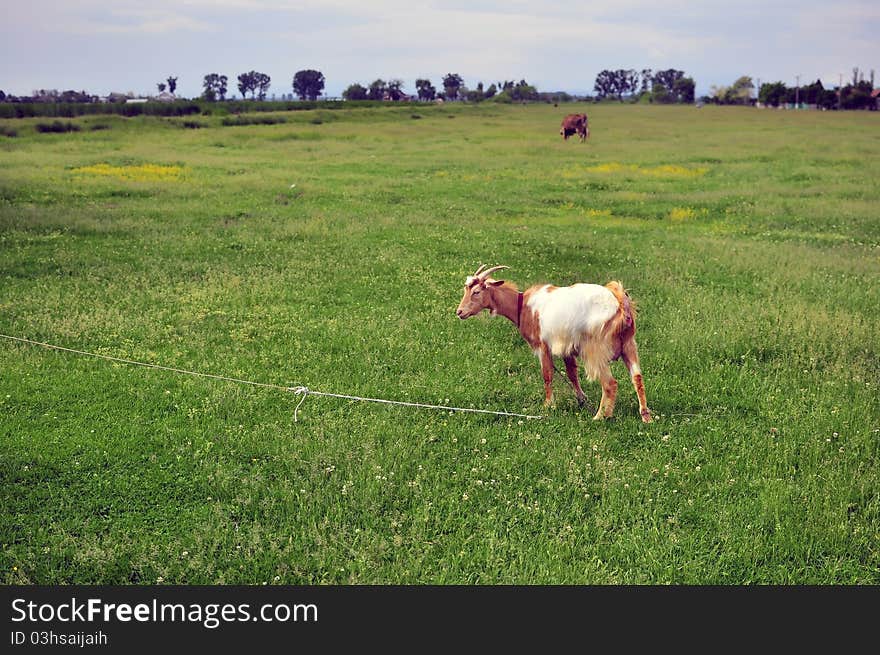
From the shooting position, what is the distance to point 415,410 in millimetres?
11188

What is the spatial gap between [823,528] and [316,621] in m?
5.45

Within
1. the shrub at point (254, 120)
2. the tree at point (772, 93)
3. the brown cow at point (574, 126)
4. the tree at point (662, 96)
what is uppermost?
the tree at point (662, 96)

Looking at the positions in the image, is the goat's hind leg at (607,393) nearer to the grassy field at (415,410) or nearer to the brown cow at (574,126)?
the grassy field at (415,410)

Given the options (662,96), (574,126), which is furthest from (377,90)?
(574,126)

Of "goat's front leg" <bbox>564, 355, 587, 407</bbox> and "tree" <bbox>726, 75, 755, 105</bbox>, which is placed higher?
"tree" <bbox>726, 75, 755, 105</bbox>

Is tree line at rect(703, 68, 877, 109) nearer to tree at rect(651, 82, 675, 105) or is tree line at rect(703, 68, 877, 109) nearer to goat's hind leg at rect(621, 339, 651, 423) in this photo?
tree at rect(651, 82, 675, 105)

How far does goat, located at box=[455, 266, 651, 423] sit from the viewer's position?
10.0 meters

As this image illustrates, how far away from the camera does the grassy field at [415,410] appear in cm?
796

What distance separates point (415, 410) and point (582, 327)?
2723 millimetres

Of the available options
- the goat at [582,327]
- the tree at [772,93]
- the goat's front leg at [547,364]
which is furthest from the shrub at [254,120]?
the tree at [772,93]

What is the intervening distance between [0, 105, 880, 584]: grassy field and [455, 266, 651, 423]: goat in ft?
2.10

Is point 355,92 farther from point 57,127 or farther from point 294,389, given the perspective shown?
point 294,389

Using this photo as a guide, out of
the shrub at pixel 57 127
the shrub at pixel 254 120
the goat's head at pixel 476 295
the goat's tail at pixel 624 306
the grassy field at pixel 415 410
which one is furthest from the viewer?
the shrub at pixel 254 120

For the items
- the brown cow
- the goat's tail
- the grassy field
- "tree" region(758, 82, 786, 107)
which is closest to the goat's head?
the grassy field
